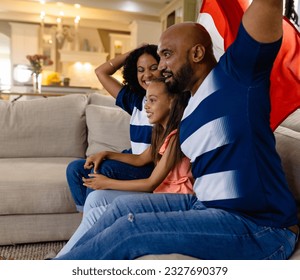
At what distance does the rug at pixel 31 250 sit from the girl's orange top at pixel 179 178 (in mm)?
708

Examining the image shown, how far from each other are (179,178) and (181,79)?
37 centimetres

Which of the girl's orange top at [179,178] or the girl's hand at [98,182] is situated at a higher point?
the girl's orange top at [179,178]

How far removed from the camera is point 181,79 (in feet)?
2.94

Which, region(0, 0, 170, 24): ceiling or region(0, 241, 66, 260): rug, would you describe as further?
region(0, 0, 170, 24): ceiling

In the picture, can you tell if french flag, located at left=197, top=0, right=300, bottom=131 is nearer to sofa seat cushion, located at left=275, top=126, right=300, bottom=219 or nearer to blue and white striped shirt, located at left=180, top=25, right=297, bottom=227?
sofa seat cushion, located at left=275, top=126, right=300, bottom=219

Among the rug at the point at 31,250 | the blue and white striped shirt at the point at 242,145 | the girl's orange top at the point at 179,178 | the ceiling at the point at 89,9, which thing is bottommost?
the rug at the point at 31,250

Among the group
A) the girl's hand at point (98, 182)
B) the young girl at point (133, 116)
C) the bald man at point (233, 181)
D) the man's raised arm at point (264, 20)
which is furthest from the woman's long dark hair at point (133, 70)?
the man's raised arm at point (264, 20)

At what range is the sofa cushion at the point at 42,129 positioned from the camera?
6.50 ft

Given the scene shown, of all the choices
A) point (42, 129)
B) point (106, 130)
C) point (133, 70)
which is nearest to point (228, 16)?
point (133, 70)

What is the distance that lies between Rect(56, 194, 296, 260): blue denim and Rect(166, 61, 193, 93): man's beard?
0.32 meters

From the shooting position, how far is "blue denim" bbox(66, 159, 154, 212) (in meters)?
1.39

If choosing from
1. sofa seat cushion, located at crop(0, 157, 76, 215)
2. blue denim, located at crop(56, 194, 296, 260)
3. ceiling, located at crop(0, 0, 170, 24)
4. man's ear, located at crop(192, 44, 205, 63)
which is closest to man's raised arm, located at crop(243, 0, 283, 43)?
man's ear, located at crop(192, 44, 205, 63)

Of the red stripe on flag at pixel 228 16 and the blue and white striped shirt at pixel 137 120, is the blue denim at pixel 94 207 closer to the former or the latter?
the blue and white striped shirt at pixel 137 120
